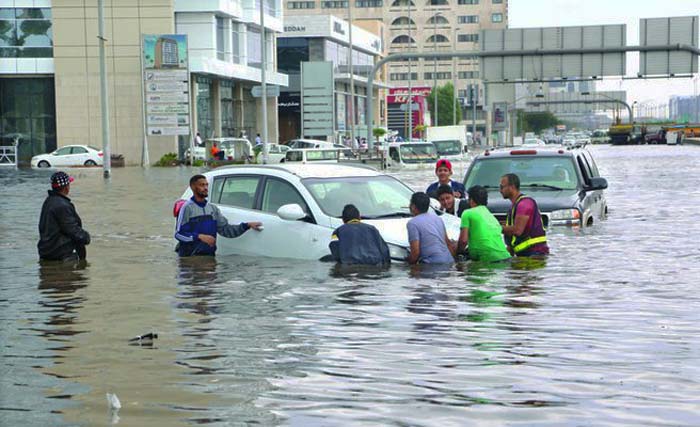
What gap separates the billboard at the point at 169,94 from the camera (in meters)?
62.0

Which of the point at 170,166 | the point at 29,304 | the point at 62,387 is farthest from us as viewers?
the point at 170,166

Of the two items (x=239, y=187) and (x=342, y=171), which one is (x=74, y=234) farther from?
(x=342, y=171)

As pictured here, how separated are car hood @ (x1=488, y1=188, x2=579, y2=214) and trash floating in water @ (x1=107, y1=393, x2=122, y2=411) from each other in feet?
36.1

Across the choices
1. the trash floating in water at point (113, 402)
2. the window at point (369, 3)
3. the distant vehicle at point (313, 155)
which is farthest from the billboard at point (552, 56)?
the window at point (369, 3)

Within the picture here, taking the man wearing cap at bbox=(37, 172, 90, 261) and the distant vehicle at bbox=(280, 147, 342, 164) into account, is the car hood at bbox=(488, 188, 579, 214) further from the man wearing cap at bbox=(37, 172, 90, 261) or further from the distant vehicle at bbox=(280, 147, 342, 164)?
the distant vehicle at bbox=(280, 147, 342, 164)

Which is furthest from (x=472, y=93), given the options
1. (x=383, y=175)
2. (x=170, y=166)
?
(x=383, y=175)

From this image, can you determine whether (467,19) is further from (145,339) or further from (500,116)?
(145,339)

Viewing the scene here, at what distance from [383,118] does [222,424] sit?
435ft

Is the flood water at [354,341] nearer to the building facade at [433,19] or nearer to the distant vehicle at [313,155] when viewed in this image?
the distant vehicle at [313,155]

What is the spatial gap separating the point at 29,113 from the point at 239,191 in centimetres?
5905

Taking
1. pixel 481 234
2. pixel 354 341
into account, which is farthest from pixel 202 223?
pixel 354 341

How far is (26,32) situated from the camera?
230 feet

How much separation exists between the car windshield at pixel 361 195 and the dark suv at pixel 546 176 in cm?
359

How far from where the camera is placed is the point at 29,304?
12266mm
